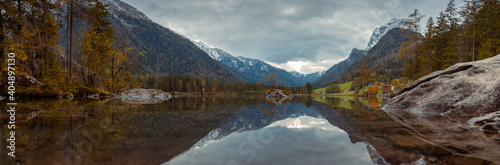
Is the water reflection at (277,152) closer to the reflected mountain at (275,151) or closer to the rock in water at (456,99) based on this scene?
the reflected mountain at (275,151)

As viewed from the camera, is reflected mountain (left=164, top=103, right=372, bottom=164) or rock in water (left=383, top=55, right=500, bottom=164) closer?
reflected mountain (left=164, top=103, right=372, bottom=164)

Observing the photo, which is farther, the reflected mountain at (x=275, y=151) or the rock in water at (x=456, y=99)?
the rock in water at (x=456, y=99)

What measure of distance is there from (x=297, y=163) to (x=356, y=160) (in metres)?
1.20

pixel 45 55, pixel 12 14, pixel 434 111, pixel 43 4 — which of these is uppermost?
pixel 43 4

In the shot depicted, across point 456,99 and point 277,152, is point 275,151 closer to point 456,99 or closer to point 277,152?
point 277,152

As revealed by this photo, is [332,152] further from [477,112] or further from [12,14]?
[12,14]

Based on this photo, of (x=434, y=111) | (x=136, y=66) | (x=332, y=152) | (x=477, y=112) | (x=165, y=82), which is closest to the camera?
(x=332, y=152)

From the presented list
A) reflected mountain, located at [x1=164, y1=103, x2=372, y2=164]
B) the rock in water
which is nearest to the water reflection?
reflected mountain, located at [x1=164, y1=103, x2=372, y2=164]

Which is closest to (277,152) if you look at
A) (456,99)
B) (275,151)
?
(275,151)

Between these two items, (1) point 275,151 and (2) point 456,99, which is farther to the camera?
(2) point 456,99

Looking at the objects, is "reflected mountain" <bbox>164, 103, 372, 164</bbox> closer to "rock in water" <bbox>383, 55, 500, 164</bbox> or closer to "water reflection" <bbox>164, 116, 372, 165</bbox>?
"water reflection" <bbox>164, 116, 372, 165</bbox>

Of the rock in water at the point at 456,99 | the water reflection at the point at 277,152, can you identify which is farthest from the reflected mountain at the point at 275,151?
the rock in water at the point at 456,99

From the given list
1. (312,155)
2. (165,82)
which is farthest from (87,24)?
(165,82)

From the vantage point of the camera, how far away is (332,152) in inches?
175
